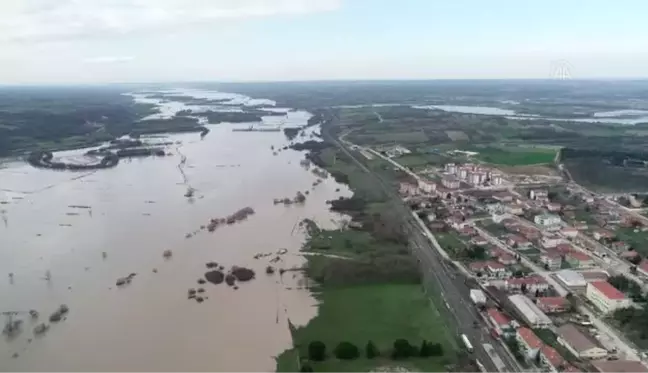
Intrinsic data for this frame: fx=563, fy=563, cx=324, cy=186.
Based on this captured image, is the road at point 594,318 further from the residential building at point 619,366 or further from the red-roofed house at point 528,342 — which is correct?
the red-roofed house at point 528,342

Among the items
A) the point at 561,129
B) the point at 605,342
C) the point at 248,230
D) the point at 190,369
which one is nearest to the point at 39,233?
the point at 248,230

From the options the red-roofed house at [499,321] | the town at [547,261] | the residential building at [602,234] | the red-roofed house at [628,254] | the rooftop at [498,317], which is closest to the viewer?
the town at [547,261]

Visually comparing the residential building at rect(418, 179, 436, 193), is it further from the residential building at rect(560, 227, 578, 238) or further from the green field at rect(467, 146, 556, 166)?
the green field at rect(467, 146, 556, 166)

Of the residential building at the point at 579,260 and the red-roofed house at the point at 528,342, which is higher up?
the residential building at the point at 579,260

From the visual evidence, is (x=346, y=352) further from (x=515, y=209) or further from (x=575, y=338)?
(x=515, y=209)

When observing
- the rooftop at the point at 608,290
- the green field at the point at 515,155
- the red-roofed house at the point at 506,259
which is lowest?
the red-roofed house at the point at 506,259

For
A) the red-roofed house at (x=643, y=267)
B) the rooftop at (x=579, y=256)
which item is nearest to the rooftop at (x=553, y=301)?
the rooftop at (x=579, y=256)

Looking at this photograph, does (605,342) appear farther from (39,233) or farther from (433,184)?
(39,233)

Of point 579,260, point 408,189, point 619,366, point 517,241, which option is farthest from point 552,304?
point 408,189
